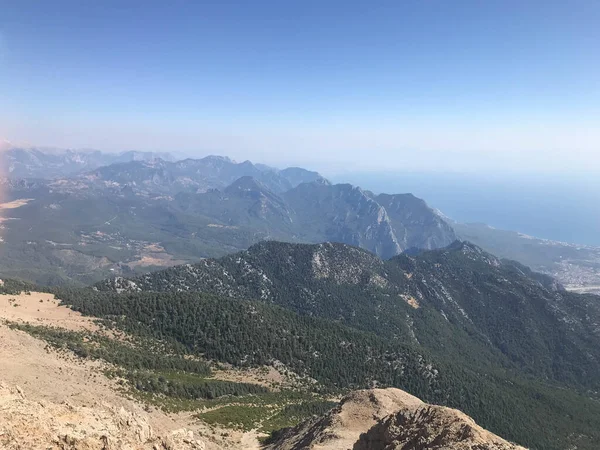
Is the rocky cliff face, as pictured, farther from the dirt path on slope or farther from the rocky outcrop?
the rocky outcrop

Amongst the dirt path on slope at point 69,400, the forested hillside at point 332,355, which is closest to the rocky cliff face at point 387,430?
the dirt path on slope at point 69,400

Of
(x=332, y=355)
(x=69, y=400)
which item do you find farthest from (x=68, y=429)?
(x=332, y=355)

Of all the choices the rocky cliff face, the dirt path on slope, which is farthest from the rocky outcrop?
the rocky cliff face

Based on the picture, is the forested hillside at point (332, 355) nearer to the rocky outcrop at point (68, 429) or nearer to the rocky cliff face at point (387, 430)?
the rocky cliff face at point (387, 430)

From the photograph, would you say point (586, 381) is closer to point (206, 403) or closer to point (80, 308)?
point (206, 403)

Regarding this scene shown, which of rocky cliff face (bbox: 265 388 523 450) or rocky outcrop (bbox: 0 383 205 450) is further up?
rocky outcrop (bbox: 0 383 205 450)

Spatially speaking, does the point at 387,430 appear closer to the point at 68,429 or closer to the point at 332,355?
the point at 68,429

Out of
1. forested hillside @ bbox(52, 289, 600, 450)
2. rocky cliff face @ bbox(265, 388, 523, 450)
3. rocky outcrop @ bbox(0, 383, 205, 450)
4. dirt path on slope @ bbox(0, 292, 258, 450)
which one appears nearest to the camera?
rocky outcrop @ bbox(0, 383, 205, 450)

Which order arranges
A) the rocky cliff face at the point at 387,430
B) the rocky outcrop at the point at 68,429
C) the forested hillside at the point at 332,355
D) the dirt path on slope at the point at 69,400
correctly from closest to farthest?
the rocky outcrop at the point at 68,429
the dirt path on slope at the point at 69,400
the rocky cliff face at the point at 387,430
the forested hillside at the point at 332,355
